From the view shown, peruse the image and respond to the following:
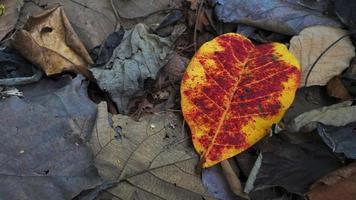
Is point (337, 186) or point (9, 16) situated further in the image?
point (9, 16)

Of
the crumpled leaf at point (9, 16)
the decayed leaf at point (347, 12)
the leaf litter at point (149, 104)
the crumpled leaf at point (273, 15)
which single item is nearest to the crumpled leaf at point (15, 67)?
the leaf litter at point (149, 104)

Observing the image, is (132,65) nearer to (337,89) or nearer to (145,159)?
(145,159)

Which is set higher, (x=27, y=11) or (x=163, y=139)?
(x=27, y=11)

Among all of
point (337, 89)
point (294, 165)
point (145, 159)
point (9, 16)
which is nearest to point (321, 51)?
point (337, 89)

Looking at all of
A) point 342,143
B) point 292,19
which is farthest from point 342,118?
point 292,19

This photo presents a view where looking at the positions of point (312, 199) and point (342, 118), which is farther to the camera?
point (342, 118)

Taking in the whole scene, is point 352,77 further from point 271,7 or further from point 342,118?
point 271,7
